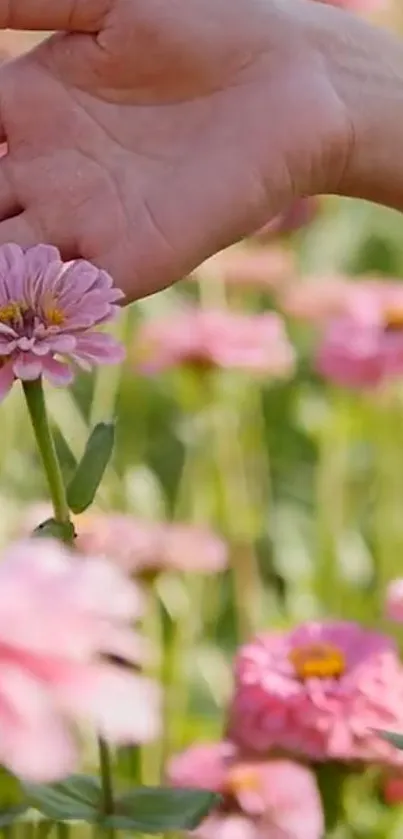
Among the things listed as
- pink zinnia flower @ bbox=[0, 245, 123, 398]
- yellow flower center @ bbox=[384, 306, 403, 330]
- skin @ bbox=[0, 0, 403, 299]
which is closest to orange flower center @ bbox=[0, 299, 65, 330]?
pink zinnia flower @ bbox=[0, 245, 123, 398]

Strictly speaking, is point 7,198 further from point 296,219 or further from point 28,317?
point 296,219

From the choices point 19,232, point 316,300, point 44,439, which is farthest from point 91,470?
point 316,300

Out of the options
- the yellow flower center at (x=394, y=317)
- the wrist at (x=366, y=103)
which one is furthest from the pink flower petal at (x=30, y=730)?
the yellow flower center at (x=394, y=317)

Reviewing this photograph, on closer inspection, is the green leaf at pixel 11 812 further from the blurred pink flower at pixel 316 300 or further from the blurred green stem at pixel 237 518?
the blurred pink flower at pixel 316 300

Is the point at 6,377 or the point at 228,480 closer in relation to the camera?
the point at 6,377

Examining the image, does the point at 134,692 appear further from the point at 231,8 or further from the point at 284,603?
the point at 284,603

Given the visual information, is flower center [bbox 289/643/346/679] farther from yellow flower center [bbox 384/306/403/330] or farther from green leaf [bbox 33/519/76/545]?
yellow flower center [bbox 384/306/403/330]
